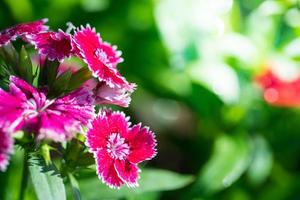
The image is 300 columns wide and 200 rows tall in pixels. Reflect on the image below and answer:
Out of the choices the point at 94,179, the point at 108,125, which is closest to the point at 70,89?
the point at 108,125

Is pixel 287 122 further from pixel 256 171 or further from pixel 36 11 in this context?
pixel 36 11

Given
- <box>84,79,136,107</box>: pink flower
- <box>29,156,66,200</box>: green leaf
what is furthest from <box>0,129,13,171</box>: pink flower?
<box>84,79,136,107</box>: pink flower

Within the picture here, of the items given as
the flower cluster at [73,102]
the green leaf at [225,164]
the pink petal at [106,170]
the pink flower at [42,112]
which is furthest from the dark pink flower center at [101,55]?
the green leaf at [225,164]

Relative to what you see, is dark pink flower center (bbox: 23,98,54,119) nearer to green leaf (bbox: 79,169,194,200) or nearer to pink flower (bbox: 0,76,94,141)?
pink flower (bbox: 0,76,94,141)

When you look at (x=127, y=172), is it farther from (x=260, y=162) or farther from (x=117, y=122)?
(x=260, y=162)

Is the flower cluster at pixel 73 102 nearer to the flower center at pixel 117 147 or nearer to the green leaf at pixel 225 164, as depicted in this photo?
the flower center at pixel 117 147

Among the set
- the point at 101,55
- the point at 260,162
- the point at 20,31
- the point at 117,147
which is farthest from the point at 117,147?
the point at 260,162
